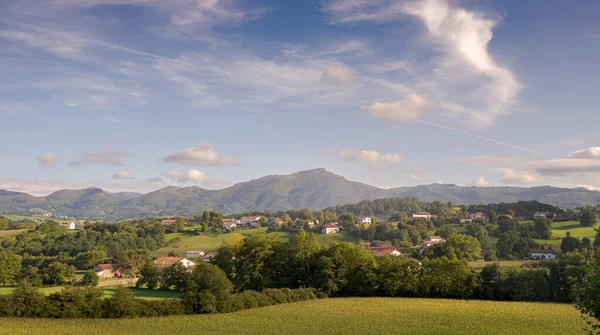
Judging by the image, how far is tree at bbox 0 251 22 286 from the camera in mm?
94688

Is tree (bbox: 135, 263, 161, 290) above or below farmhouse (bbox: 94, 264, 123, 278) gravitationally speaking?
above

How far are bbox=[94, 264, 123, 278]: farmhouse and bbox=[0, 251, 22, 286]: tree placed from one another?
18.5 meters

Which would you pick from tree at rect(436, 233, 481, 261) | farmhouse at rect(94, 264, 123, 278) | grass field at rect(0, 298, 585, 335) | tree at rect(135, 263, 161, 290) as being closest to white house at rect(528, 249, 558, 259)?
tree at rect(436, 233, 481, 261)

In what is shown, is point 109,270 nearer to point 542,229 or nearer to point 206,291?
point 206,291

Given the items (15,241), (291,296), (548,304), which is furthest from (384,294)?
(15,241)

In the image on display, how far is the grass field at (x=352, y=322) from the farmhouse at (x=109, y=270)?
68.4 m

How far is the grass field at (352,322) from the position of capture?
139ft

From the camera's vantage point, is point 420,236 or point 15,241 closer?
point 15,241

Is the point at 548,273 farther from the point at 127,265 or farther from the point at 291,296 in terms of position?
the point at 127,265

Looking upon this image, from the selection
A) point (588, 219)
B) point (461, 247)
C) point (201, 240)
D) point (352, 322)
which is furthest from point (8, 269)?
point (588, 219)

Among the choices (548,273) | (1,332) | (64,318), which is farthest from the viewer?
(548,273)

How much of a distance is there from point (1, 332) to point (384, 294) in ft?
166

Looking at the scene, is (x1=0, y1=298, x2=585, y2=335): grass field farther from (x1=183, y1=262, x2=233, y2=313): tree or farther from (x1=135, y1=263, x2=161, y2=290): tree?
(x1=135, y1=263, x2=161, y2=290): tree

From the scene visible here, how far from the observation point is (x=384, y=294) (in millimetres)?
69312
